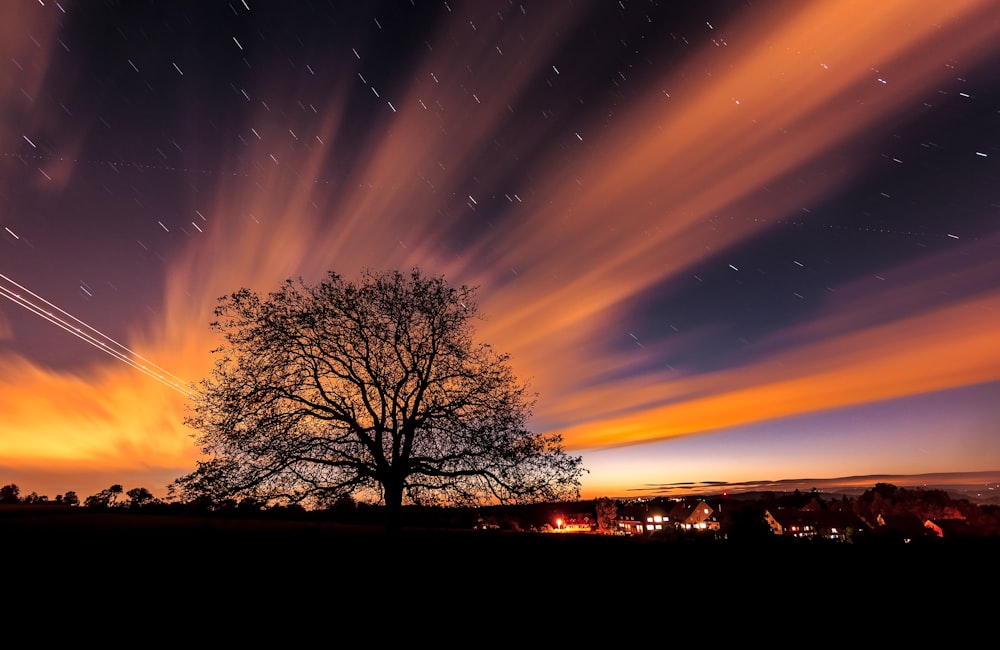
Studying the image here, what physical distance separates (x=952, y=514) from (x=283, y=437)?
14371cm

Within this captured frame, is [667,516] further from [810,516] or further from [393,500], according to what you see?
[393,500]

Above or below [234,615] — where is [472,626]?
below

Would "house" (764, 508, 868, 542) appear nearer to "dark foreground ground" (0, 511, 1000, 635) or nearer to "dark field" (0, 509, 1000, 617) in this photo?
"dark field" (0, 509, 1000, 617)

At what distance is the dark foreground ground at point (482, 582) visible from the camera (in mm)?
5172

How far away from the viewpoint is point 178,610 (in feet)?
16.6

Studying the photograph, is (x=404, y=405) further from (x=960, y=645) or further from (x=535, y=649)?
(x=960, y=645)

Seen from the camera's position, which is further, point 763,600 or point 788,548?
point 788,548

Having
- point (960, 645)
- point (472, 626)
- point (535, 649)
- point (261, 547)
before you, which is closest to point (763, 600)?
point (960, 645)

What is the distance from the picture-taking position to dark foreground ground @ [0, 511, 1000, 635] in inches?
204

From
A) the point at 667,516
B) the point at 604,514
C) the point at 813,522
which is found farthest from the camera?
the point at 667,516

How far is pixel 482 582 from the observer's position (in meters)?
6.70

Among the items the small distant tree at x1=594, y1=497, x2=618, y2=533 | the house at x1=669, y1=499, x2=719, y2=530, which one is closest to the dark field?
the small distant tree at x1=594, y1=497, x2=618, y2=533

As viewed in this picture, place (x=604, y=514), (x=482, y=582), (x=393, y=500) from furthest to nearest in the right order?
(x=604, y=514)
(x=393, y=500)
(x=482, y=582)

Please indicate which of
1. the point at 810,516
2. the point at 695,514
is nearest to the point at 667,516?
the point at 695,514
